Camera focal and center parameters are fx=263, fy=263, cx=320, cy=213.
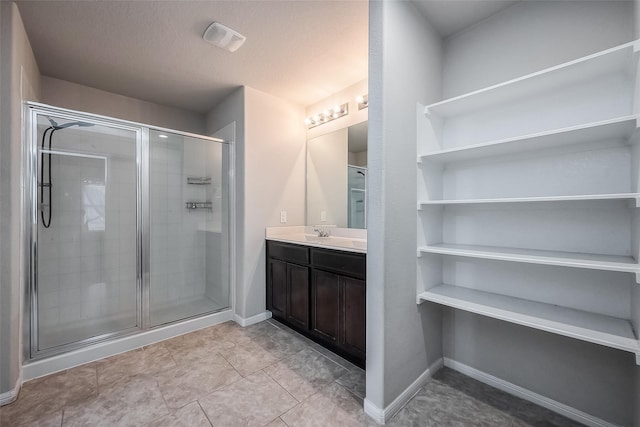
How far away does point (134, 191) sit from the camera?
252 cm

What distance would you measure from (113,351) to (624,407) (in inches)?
132

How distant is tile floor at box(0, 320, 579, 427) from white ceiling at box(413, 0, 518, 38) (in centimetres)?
243

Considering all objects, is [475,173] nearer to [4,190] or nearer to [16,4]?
[4,190]

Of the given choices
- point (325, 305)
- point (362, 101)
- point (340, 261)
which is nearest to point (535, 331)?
point (340, 261)

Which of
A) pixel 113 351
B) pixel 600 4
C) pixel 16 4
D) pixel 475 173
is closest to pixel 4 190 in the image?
pixel 16 4

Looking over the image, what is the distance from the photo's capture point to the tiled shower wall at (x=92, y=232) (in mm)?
2324

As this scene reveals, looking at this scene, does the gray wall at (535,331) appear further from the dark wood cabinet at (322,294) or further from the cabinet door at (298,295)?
the cabinet door at (298,295)

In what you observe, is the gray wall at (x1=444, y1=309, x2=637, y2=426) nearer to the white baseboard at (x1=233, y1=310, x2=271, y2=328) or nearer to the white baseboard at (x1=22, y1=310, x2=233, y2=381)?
the white baseboard at (x1=233, y1=310, x2=271, y2=328)

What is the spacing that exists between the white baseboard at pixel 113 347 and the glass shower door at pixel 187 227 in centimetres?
11

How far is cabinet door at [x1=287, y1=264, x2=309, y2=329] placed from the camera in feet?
7.74

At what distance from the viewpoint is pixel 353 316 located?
1952 mm

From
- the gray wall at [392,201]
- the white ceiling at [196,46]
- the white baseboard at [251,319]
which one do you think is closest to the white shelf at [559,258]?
the gray wall at [392,201]

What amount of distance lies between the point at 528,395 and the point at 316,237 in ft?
6.40

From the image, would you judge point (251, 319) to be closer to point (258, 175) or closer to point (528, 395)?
point (258, 175)
